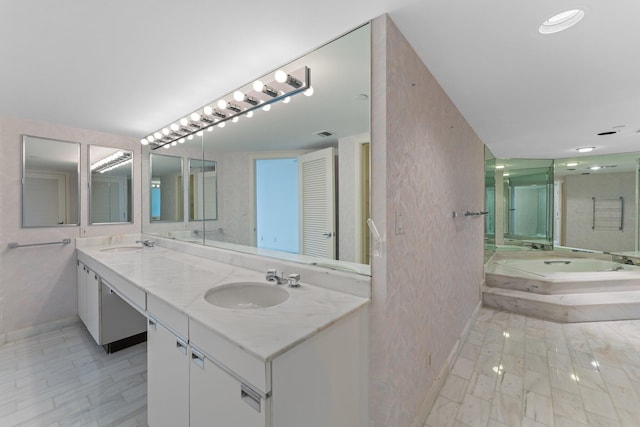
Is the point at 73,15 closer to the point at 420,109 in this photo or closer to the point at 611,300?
the point at 420,109

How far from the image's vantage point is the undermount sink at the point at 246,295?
145 cm

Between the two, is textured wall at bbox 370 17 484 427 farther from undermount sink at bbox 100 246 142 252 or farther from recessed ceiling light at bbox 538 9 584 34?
undermount sink at bbox 100 246 142 252

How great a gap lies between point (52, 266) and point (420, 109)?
140 inches

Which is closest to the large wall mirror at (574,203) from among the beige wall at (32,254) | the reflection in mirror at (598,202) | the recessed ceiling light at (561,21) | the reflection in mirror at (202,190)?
the reflection in mirror at (598,202)

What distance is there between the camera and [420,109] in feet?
4.98

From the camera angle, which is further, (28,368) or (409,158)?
(28,368)

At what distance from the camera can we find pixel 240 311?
109 cm

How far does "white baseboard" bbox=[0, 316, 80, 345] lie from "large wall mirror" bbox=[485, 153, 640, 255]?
5.54 m

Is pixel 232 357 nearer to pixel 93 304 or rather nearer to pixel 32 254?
pixel 93 304

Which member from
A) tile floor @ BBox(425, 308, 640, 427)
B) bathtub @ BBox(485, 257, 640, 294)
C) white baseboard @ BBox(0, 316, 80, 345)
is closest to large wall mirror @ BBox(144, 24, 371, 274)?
tile floor @ BBox(425, 308, 640, 427)

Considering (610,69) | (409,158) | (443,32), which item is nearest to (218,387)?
(409,158)

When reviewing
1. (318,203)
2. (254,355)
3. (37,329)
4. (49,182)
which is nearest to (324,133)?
(318,203)

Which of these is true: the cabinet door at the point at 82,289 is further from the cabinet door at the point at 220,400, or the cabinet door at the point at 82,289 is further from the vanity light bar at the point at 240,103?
the cabinet door at the point at 220,400

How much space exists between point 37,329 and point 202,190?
2.10 m
